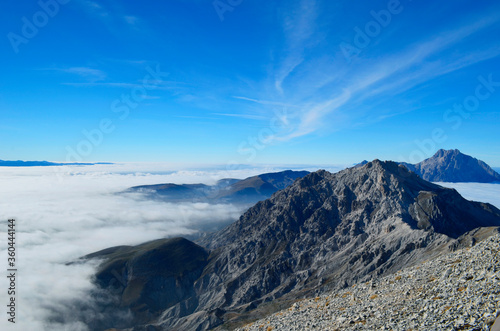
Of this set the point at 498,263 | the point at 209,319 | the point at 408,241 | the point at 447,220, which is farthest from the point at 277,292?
the point at 498,263

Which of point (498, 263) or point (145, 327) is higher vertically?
point (498, 263)

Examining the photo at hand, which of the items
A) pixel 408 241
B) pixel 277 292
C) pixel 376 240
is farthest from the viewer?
pixel 277 292

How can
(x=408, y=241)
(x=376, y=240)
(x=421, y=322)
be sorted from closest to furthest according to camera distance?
(x=421, y=322) < (x=408, y=241) < (x=376, y=240)

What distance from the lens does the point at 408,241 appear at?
516 feet

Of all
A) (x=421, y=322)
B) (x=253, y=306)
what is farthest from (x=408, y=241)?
(x=421, y=322)

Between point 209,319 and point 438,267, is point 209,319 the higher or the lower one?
the lower one

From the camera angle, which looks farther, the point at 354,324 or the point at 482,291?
the point at 354,324

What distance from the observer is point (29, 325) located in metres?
184

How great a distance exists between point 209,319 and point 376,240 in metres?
121

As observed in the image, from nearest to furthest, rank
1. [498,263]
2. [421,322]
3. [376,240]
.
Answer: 1. [421,322]
2. [498,263]
3. [376,240]

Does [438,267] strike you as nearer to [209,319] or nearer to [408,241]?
[408,241]

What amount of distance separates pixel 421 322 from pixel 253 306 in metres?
172

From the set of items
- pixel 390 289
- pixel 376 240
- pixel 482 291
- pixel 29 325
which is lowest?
pixel 29 325

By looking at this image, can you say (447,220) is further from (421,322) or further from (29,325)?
(29,325)
